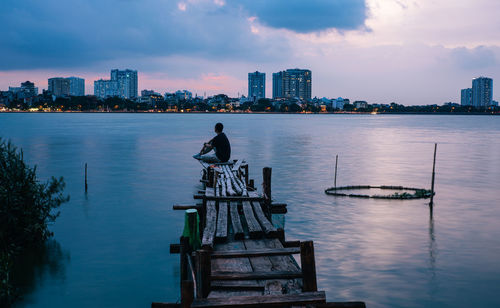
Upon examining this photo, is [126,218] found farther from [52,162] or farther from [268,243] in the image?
[52,162]

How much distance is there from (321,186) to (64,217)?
1781 cm

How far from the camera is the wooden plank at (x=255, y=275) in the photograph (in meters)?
8.68

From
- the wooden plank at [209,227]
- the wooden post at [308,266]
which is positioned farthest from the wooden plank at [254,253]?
the wooden post at [308,266]

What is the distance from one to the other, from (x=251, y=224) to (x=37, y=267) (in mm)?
8429

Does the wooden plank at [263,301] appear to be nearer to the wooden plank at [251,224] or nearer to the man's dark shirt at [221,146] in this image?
the wooden plank at [251,224]

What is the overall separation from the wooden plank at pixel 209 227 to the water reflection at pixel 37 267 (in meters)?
5.24

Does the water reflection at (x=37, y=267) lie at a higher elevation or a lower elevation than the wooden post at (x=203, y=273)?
lower

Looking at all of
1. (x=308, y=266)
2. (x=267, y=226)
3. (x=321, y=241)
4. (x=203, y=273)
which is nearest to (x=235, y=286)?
(x=203, y=273)

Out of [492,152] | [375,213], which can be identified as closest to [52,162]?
[375,213]

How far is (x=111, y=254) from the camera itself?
17609mm

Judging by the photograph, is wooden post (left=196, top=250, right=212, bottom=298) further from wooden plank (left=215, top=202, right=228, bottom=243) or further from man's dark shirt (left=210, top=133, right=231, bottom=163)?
man's dark shirt (left=210, top=133, right=231, bottom=163)

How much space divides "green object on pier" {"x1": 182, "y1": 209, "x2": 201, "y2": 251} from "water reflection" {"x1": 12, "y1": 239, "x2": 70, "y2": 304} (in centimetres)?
598

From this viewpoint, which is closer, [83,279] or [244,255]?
[244,255]

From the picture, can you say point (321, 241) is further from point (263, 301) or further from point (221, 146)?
point (263, 301)
